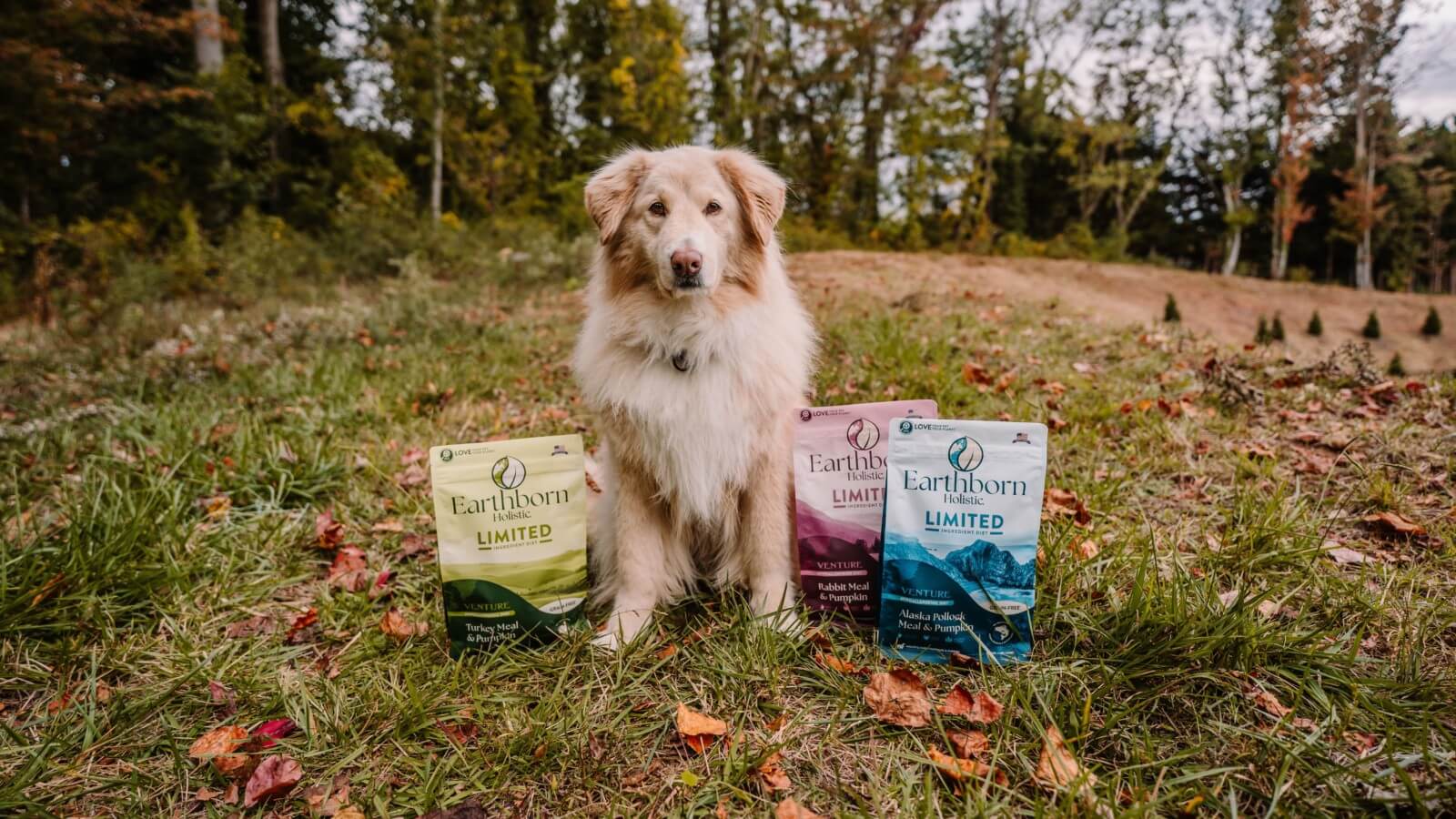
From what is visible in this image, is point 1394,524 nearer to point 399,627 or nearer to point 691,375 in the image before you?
point 691,375

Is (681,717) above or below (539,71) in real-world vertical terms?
below

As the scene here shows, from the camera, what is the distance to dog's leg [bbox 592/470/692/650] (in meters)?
2.26

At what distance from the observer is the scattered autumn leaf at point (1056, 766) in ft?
4.69

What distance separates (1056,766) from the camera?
4.80ft

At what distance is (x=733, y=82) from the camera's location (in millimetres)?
16797

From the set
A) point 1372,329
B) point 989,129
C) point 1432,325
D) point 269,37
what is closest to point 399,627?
point 269,37

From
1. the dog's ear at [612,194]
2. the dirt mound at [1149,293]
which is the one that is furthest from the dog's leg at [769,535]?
the dirt mound at [1149,293]

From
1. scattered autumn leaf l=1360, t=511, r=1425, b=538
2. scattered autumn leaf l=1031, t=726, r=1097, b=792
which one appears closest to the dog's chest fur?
scattered autumn leaf l=1031, t=726, r=1097, b=792

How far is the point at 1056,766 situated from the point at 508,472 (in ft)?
5.55

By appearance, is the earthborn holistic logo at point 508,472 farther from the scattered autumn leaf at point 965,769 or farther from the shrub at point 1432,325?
the shrub at point 1432,325

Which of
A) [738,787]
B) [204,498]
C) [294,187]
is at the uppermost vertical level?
[294,187]

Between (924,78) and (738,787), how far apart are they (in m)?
17.1

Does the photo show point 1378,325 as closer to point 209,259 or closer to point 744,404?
point 744,404

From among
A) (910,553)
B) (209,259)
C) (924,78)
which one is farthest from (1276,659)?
(924,78)
